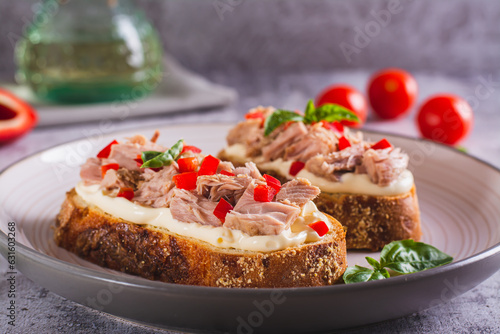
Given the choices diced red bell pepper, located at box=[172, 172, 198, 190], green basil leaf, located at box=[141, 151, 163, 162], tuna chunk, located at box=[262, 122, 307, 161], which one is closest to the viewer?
diced red bell pepper, located at box=[172, 172, 198, 190]

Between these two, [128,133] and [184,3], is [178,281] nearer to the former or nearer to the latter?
[128,133]

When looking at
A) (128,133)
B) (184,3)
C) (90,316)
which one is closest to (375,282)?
(90,316)

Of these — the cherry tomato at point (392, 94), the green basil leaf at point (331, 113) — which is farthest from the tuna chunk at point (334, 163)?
the cherry tomato at point (392, 94)

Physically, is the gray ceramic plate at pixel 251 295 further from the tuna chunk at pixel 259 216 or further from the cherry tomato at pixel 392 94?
the cherry tomato at pixel 392 94

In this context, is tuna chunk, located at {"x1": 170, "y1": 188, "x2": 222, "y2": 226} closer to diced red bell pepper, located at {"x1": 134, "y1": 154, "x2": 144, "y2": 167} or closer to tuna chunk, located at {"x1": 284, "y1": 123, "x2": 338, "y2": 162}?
diced red bell pepper, located at {"x1": 134, "y1": 154, "x2": 144, "y2": 167}

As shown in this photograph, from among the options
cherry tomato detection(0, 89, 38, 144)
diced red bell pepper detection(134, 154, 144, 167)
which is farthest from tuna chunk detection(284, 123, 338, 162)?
cherry tomato detection(0, 89, 38, 144)

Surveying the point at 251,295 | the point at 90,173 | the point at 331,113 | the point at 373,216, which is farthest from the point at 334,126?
the point at 251,295
